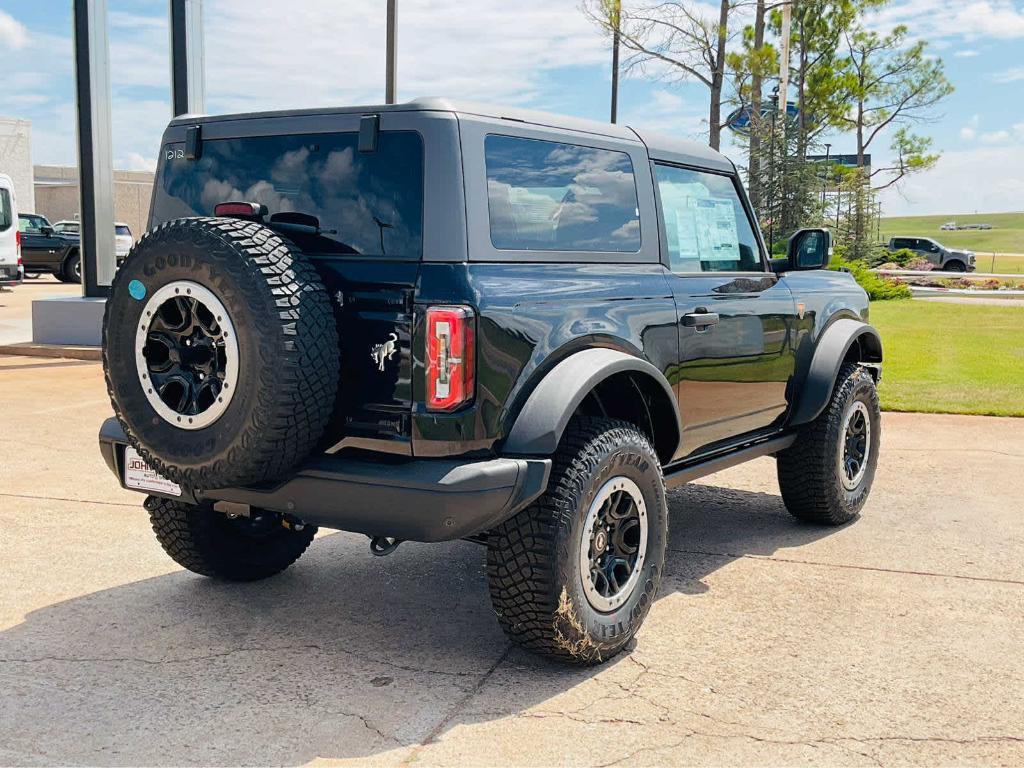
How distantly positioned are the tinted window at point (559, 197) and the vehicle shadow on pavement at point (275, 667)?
5.09 feet

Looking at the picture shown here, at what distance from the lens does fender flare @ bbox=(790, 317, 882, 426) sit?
5.73 meters

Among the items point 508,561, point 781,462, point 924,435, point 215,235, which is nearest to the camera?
point 215,235

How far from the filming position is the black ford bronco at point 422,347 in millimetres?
3549

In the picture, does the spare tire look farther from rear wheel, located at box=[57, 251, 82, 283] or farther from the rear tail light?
rear wheel, located at box=[57, 251, 82, 283]

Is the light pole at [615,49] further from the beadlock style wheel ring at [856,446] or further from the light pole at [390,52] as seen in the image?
the beadlock style wheel ring at [856,446]

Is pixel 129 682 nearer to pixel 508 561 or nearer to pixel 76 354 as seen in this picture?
pixel 508 561

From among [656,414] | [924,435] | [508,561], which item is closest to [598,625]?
[508,561]

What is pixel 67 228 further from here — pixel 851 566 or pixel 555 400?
pixel 555 400

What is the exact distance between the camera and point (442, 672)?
400 cm

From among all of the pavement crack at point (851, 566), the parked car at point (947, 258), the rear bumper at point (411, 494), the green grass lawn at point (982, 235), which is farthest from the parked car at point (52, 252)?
the green grass lawn at point (982, 235)

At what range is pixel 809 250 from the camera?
227 inches

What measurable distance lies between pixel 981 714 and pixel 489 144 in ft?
8.31

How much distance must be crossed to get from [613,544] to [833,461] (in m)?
2.22

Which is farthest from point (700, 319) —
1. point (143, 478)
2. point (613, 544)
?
point (143, 478)
